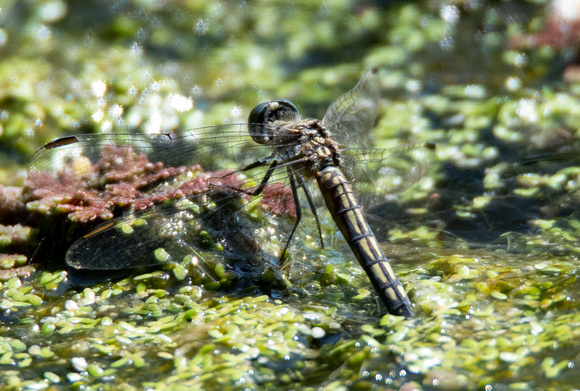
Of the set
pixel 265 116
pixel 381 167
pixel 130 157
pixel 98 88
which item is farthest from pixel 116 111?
pixel 381 167

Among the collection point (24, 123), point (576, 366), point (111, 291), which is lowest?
point (576, 366)

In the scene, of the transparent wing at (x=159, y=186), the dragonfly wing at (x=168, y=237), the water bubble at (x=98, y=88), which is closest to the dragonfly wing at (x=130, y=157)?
the transparent wing at (x=159, y=186)

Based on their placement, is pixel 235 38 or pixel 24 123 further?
pixel 235 38

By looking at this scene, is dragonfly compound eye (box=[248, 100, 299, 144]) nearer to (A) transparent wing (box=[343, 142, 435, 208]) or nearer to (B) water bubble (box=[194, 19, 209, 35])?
(A) transparent wing (box=[343, 142, 435, 208])

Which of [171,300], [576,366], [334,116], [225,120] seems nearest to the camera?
[576,366]

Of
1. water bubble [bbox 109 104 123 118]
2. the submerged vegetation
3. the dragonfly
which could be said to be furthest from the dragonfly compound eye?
water bubble [bbox 109 104 123 118]

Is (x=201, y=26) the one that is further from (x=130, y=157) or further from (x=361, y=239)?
(x=361, y=239)

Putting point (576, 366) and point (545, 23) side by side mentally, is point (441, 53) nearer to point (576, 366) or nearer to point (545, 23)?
point (545, 23)

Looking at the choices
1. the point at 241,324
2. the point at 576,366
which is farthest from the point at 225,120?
the point at 576,366

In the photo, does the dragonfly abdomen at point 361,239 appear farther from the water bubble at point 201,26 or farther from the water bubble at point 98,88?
the water bubble at point 201,26
